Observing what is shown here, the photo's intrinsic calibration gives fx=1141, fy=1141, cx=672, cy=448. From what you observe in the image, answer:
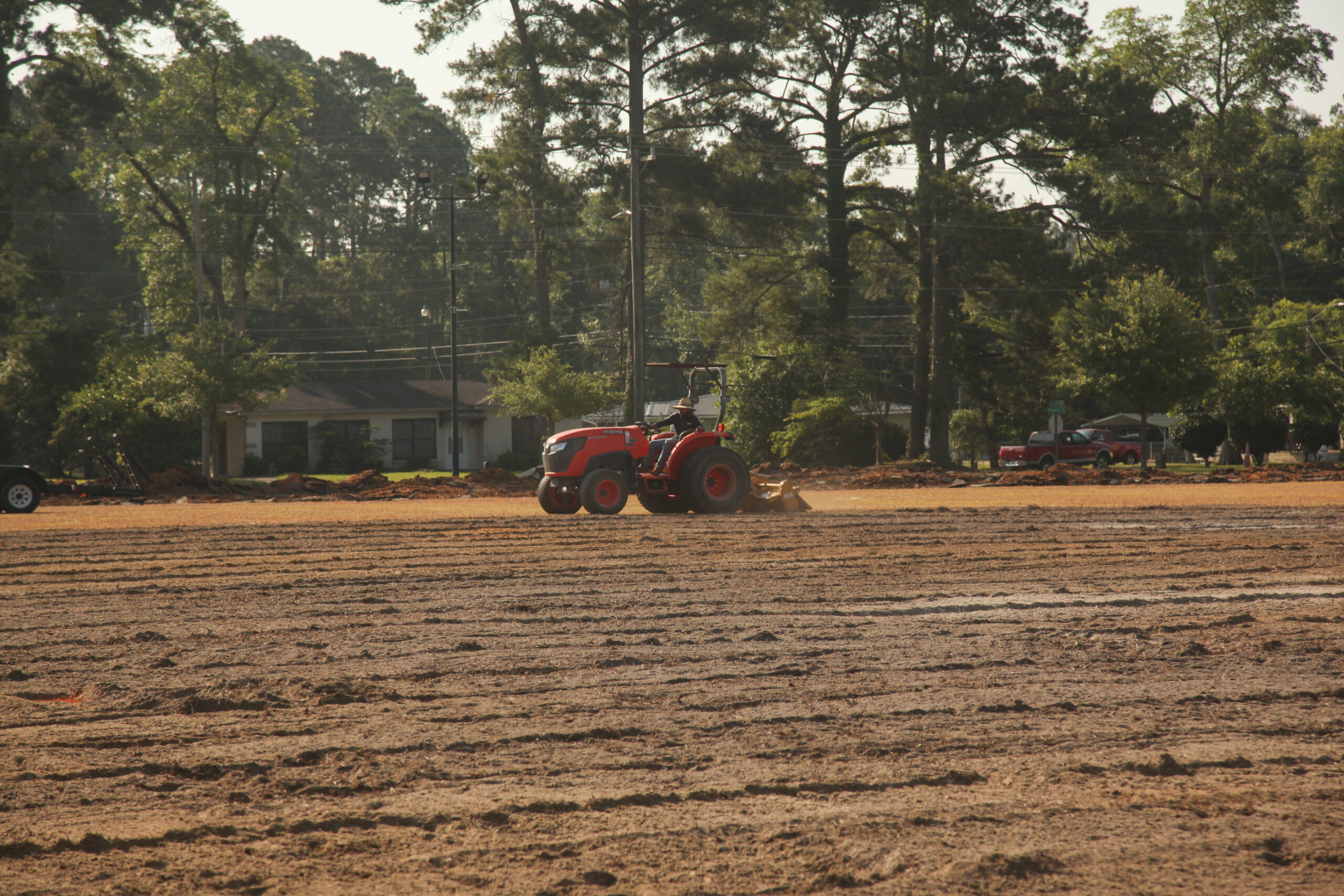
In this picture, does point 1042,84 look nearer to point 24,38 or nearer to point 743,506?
point 743,506

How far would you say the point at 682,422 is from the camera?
17141 mm

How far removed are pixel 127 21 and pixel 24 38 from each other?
3524mm

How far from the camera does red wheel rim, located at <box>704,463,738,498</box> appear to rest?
17.1 m

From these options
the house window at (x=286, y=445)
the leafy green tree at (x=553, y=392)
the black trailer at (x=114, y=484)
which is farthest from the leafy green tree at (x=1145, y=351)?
the house window at (x=286, y=445)

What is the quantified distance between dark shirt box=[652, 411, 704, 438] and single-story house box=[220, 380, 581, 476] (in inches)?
1179

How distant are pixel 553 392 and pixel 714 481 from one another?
2327 cm

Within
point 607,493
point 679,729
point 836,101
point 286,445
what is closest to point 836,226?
point 836,101

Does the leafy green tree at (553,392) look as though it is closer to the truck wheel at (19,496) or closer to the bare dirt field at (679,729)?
the truck wheel at (19,496)

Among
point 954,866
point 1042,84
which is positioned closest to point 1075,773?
point 954,866

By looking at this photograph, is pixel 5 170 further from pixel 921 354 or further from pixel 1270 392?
pixel 1270 392

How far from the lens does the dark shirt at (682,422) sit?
17.1 m

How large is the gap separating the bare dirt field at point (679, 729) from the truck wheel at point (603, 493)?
5.51m

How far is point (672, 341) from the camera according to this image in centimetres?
7138

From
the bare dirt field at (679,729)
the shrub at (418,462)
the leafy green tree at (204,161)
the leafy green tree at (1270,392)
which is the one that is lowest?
the bare dirt field at (679,729)
